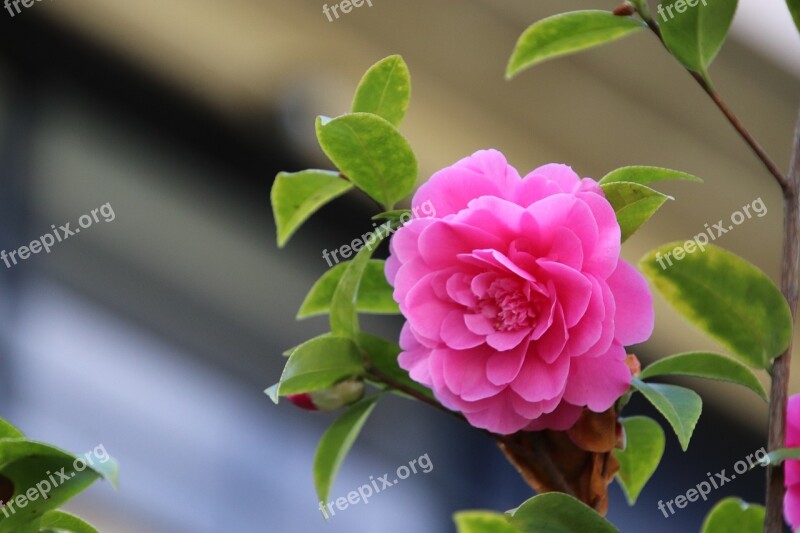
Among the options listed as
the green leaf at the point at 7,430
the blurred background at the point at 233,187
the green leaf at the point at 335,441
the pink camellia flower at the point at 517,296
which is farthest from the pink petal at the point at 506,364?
the blurred background at the point at 233,187

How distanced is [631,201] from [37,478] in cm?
30

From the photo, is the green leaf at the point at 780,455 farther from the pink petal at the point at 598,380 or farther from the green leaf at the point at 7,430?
the green leaf at the point at 7,430

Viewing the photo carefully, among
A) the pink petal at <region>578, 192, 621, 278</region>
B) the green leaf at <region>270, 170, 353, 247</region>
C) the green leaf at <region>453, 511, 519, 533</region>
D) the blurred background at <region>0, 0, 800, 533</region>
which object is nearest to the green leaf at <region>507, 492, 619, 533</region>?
the green leaf at <region>453, 511, 519, 533</region>

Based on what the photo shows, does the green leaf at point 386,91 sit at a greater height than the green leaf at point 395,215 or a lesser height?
greater

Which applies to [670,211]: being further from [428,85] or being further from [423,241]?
[423,241]

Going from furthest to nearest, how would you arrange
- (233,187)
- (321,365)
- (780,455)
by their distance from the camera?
1. (233,187)
2. (321,365)
3. (780,455)

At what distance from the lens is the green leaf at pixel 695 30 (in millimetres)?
534

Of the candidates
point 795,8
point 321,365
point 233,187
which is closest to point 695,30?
point 795,8

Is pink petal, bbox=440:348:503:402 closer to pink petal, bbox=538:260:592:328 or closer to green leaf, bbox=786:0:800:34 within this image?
pink petal, bbox=538:260:592:328

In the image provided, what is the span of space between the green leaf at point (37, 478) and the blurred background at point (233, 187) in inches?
78.7

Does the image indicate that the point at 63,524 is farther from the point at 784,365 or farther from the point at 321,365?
the point at 784,365

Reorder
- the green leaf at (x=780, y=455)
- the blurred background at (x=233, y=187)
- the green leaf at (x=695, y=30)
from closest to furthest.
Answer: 1. the green leaf at (x=780, y=455)
2. the green leaf at (x=695, y=30)
3. the blurred background at (x=233, y=187)

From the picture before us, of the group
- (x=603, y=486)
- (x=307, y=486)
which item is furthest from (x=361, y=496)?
(x=603, y=486)

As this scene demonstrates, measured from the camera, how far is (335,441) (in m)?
0.61
